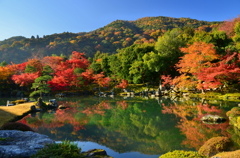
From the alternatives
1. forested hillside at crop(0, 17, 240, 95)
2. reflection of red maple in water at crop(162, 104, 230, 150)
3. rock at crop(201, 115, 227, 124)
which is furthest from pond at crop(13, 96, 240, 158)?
forested hillside at crop(0, 17, 240, 95)

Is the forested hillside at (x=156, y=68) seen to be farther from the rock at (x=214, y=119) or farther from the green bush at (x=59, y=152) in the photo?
the green bush at (x=59, y=152)

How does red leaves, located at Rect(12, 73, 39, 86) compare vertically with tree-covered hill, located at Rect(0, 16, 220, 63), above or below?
below

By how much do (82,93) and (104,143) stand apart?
23347 millimetres

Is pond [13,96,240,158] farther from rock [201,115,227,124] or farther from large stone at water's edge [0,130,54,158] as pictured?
large stone at water's edge [0,130,54,158]

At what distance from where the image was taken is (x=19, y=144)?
473cm

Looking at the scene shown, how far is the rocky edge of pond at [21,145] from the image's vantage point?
4.00m

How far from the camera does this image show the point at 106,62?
34.5 metres

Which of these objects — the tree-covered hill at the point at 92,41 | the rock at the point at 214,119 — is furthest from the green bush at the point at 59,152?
the tree-covered hill at the point at 92,41

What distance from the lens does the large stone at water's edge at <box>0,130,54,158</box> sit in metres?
3.99

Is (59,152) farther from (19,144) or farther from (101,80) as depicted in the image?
(101,80)

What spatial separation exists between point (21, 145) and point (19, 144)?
157mm

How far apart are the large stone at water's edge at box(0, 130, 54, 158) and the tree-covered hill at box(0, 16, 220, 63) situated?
188 feet

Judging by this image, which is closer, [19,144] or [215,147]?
[19,144]

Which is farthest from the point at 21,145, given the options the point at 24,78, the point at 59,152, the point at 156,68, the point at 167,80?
the point at 24,78
